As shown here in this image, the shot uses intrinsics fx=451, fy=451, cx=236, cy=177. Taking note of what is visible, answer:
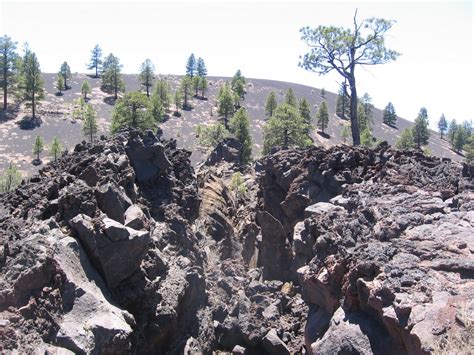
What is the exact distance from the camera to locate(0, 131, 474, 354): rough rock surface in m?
11.8

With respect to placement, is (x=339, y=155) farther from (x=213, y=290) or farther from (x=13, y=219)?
(x=13, y=219)

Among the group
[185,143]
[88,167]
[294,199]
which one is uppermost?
[88,167]

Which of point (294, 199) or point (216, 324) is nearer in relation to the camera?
point (216, 324)

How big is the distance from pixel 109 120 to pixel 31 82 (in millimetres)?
17450

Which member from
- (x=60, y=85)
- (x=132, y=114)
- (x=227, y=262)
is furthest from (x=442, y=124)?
(x=227, y=262)

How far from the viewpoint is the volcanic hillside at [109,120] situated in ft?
266

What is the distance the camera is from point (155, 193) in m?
22.7

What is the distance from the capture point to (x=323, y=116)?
11069 cm

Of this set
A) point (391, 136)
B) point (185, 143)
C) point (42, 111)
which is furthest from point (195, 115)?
point (391, 136)

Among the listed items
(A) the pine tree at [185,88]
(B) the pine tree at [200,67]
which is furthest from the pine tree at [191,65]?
(A) the pine tree at [185,88]

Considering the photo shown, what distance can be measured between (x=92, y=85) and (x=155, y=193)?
113381 mm

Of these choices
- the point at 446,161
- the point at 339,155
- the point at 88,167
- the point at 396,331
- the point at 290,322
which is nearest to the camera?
the point at 396,331

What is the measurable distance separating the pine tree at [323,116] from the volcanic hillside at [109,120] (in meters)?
3.01

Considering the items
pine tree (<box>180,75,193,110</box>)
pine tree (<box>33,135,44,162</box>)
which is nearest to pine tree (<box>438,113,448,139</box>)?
pine tree (<box>180,75,193,110</box>)
